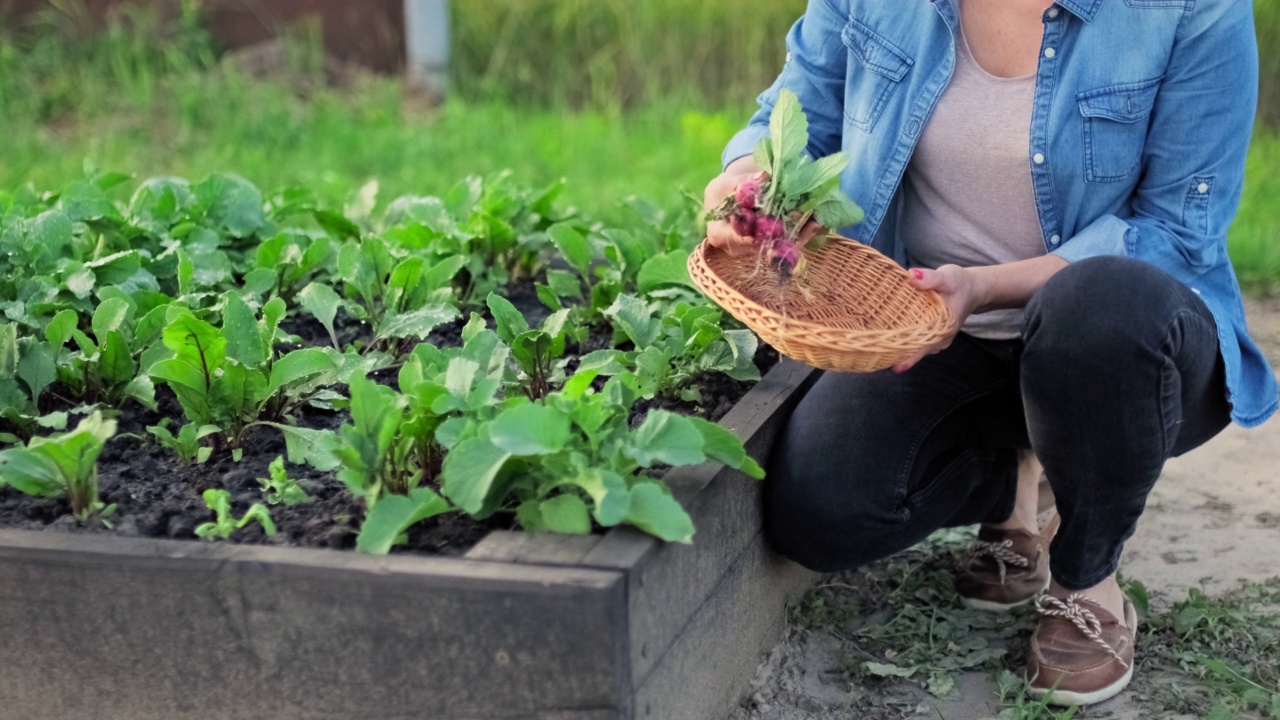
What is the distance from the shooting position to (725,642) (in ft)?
6.19

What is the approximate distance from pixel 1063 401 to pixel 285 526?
3.27 feet

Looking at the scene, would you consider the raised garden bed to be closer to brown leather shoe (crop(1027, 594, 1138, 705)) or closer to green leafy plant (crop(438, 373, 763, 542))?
green leafy plant (crop(438, 373, 763, 542))

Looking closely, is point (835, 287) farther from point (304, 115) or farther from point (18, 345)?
point (304, 115)

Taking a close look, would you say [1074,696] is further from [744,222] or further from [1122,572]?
[744,222]

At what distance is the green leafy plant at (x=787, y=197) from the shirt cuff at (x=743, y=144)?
0.76 ft

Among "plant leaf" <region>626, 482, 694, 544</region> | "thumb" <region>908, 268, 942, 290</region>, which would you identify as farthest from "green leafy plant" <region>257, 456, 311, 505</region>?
"thumb" <region>908, 268, 942, 290</region>

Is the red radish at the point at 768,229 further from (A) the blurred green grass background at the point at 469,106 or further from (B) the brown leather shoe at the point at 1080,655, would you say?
(A) the blurred green grass background at the point at 469,106

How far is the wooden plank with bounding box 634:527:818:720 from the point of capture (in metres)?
1.65

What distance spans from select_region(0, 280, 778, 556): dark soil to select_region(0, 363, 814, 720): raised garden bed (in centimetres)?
7

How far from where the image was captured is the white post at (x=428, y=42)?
572 centimetres

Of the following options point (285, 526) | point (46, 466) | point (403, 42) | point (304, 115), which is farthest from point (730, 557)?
point (403, 42)

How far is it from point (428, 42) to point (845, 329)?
14.3 ft

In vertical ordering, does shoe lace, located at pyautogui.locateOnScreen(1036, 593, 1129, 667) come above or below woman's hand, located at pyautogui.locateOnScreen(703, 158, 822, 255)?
below

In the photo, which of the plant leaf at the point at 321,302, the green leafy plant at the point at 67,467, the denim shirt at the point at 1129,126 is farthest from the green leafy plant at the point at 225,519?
the denim shirt at the point at 1129,126
